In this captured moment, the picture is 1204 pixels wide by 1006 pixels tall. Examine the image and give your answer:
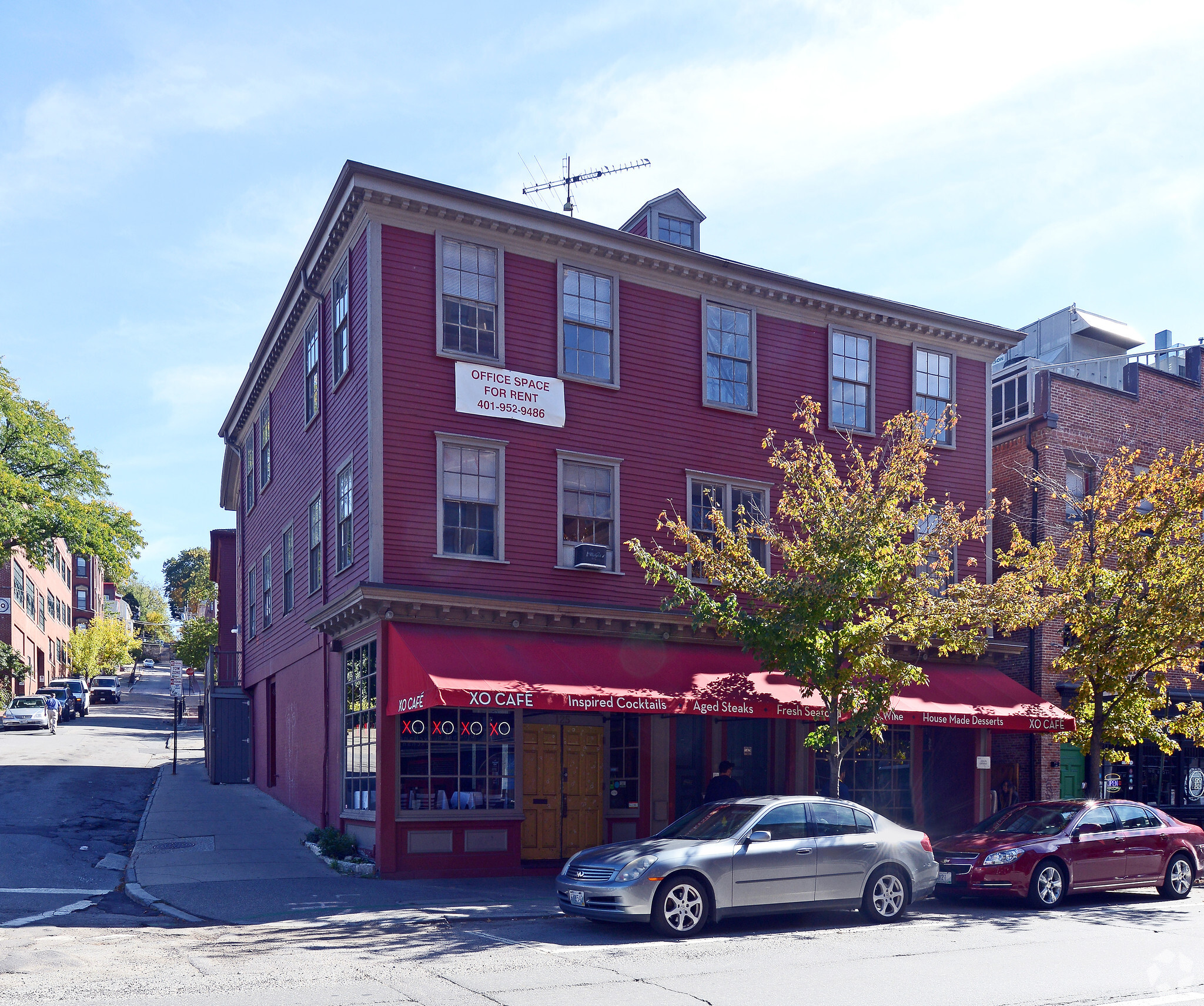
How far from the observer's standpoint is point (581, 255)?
2011 cm

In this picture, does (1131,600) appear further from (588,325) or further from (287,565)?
(287,565)

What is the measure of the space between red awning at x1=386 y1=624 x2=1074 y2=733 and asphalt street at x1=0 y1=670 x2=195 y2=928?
4.69 meters

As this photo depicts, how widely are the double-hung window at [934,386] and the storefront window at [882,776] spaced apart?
239 inches

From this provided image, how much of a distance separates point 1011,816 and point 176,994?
12.0m

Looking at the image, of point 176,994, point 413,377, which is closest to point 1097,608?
point 413,377

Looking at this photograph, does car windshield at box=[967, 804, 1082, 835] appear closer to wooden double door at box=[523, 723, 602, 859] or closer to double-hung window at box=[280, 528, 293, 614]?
wooden double door at box=[523, 723, 602, 859]

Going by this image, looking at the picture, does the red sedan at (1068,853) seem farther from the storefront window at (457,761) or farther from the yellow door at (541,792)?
the storefront window at (457,761)

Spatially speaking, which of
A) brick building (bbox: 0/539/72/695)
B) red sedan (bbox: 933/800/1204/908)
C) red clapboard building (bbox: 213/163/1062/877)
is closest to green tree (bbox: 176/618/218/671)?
brick building (bbox: 0/539/72/695)

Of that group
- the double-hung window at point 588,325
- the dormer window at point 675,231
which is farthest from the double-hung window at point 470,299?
the dormer window at point 675,231

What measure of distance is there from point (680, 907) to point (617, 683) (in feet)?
19.0

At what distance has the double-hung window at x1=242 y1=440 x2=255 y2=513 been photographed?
3014 cm

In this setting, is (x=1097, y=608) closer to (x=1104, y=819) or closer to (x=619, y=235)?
(x=1104, y=819)

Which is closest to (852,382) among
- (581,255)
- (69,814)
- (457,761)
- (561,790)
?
(581,255)

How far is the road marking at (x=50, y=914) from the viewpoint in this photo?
12742 mm
